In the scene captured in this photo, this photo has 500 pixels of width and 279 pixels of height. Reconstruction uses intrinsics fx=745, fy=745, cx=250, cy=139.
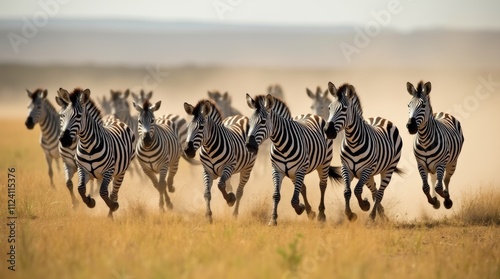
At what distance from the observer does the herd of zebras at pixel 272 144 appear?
11.6 m

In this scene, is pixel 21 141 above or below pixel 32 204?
above

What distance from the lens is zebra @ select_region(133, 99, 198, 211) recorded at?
12.9m

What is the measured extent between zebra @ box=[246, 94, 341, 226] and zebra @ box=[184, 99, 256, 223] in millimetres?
794

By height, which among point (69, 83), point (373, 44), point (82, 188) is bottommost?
point (82, 188)

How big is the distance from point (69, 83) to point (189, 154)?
72.0 metres

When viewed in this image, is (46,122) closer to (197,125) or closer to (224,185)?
(197,125)

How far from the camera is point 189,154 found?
11586mm

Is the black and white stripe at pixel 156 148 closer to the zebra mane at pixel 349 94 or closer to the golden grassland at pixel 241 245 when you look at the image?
the golden grassland at pixel 241 245

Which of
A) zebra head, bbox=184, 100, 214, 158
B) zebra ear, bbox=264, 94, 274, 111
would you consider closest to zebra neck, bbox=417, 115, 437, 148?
zebra ear, bbox=264, 94, 274, 111

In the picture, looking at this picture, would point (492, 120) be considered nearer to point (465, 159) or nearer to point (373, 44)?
point (465, 159)

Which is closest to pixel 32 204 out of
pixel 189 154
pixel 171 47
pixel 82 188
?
pixel 82 188

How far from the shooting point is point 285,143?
11930 millimetres

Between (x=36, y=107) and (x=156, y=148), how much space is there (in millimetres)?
3263

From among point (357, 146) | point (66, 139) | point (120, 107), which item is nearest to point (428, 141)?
point (357, 146)
